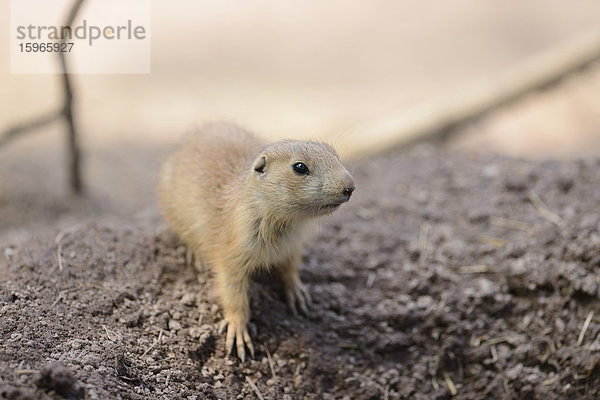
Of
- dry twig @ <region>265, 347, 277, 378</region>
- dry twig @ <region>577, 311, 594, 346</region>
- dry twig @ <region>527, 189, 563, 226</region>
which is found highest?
dry twig @ <region>527, 189, 563, 226</region>

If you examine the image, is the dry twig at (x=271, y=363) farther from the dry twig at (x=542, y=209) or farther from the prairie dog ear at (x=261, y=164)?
the dry twig at (x=542, y=209)

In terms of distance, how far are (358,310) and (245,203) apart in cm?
123

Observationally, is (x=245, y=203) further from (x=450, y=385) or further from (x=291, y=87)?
(x=291, y=87)

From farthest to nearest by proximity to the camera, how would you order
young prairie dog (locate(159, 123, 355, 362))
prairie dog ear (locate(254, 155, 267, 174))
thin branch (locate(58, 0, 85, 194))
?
thin branch (locate(58, 0, 85, 194))
prairie dog ear (locate(254, 155, 267, 174))
young prairie dog (locate(159, 123, 355, 362))

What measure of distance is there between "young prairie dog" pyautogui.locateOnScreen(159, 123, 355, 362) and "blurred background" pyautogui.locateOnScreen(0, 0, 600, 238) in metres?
2.79

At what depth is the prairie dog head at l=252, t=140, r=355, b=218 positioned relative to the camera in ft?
11.1

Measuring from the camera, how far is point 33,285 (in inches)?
146

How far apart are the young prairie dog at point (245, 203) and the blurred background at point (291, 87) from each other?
2.79 m

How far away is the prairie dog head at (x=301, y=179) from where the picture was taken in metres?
3.39

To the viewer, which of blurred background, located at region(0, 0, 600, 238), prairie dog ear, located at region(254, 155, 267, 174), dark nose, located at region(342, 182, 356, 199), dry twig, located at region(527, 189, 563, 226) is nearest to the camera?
dark nose, located at region(342, 182, 356, 199)

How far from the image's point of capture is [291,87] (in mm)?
10875

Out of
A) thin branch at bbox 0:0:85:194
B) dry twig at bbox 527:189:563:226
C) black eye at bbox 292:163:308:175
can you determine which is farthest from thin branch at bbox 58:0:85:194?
dry twig at bbox 527:189:563:226

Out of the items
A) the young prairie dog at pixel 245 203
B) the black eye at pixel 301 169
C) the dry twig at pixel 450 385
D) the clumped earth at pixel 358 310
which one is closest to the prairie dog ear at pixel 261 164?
the young prairie dog at pixel 245 203

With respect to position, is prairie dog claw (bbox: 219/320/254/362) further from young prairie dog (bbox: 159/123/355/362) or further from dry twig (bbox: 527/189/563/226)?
dry twig (bbox: 527/189/563/226)
